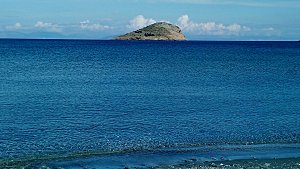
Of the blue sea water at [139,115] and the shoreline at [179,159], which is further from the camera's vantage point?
the blue sea water at [139,115]

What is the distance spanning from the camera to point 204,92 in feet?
210

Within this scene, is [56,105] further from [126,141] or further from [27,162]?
[27,162]

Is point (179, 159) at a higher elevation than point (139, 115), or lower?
lower

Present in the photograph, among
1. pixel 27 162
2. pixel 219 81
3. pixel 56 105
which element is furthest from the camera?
pixel 219 81

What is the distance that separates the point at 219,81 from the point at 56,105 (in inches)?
1358

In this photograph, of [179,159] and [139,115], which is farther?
[139,115]

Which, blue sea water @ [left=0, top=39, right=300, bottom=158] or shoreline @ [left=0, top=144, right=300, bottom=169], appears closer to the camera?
shoreline @ [left=0, top=144, right=300, bottom=169]

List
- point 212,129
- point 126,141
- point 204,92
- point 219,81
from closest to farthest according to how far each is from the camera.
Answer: point 126,141 → point 212,129 → point 204,92 → point 219,81

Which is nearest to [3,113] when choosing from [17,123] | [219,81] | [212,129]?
[17,123]

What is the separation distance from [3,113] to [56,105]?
670 cm

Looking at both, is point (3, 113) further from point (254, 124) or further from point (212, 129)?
point (254, 124)

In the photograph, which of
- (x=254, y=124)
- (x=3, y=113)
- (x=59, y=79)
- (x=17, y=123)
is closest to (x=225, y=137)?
(x=254, y=124)

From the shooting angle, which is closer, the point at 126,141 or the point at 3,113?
the point at 126,141

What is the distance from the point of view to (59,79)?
3093 inches
